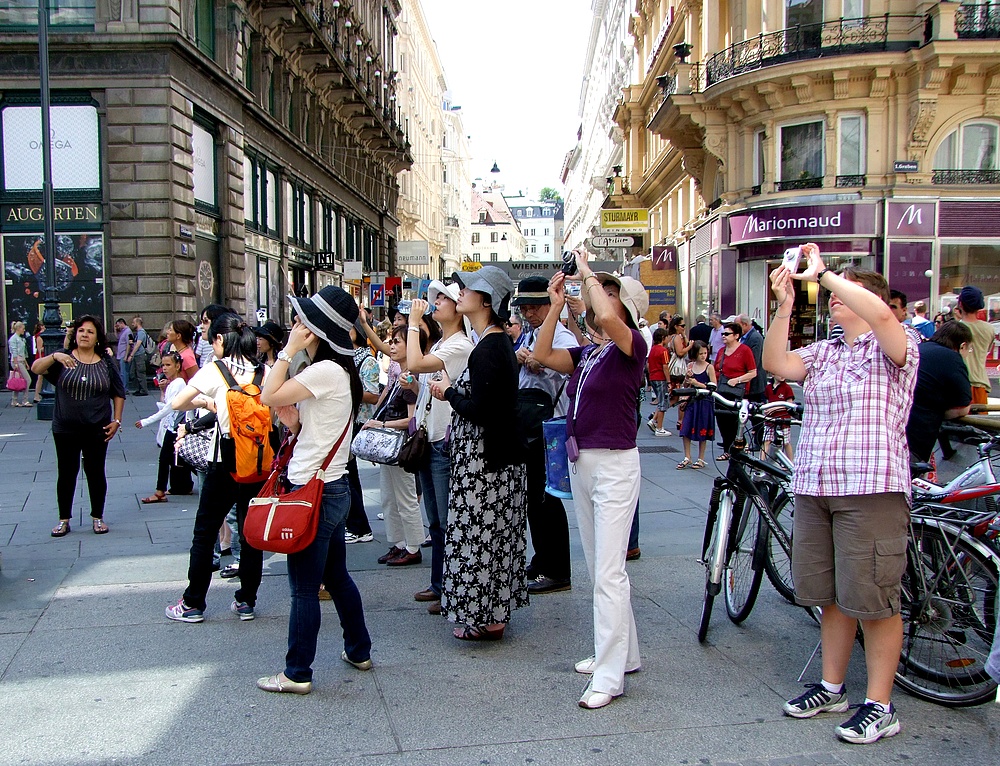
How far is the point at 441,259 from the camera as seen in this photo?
82.6m

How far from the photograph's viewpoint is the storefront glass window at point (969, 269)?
21.9 meters

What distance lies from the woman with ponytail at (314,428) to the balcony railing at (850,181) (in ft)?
66.5

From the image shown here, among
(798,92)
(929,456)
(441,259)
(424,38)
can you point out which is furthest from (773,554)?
(441,259)

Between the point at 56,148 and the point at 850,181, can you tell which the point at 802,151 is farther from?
the point at 56,148

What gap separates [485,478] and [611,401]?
2.96 ft

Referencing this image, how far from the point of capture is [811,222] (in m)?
21.9

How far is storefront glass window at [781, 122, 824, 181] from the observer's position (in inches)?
867

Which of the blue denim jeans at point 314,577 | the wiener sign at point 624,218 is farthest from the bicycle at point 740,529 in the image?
the wiener sign at point 624,218

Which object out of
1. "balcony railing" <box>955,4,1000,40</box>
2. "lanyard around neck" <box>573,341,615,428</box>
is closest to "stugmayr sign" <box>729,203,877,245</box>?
"balcony railing" <box>955,4,1000,40</box>

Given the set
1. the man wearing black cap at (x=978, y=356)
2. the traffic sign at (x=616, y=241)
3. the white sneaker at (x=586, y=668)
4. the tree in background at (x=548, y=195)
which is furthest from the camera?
the tree in background at (x=548, y=195)

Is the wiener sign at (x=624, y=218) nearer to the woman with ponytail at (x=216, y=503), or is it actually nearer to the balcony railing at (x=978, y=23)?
the balcony railing at (x=978, y=23)

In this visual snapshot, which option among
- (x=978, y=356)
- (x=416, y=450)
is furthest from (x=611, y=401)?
(x=978, y=356)

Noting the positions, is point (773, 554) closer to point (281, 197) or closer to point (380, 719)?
point (380, 719)

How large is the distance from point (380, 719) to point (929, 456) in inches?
155
